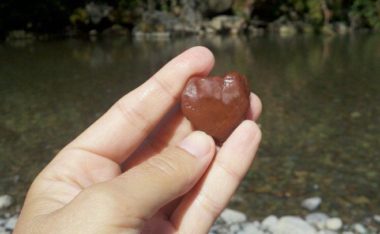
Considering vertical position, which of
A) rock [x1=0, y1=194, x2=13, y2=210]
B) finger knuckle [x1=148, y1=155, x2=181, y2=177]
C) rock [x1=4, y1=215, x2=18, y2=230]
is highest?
finger knuckle [x1=148, y1=155, x2=181, y2=177]

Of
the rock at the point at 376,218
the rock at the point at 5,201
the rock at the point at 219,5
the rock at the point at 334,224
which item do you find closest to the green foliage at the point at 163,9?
the rock at the point at 219,5

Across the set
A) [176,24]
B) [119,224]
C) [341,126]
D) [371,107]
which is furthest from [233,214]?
[176,24]

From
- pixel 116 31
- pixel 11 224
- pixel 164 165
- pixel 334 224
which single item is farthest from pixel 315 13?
pixel 164 165

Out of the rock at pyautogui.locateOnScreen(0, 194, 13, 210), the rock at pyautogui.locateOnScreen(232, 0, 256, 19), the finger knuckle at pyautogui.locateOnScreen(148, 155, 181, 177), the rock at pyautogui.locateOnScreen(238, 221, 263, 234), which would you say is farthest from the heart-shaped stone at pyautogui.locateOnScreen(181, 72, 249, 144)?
the rock at pyautogui.locateOnScreen(232, 0, 256, 19)

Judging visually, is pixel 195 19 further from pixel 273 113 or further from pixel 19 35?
pixel 273 113

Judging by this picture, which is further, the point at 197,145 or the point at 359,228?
the point at 359,228

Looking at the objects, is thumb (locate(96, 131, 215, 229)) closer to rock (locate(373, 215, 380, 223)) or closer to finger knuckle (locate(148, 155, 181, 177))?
finger knuckle (locate(148, 155, 181, 177))

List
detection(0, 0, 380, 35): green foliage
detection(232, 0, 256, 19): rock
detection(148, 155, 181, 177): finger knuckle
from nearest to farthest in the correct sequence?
detection(148, 155, 181, 177): finger knuckle < detection(0, 0, 380, 35): green foliage < detection(232, 0, 256, 19): rock
